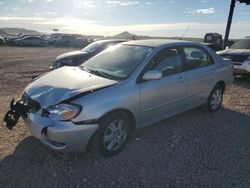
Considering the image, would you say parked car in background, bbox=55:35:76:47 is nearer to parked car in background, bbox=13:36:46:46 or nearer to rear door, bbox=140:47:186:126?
parked car in background, bbox=13:36:46:46

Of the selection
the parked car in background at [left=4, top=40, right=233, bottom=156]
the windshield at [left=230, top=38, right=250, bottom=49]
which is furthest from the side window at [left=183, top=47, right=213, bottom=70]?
the windshield at [left=230, top=38, right=250, bottom=49]

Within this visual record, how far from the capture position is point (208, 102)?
5.94 meters

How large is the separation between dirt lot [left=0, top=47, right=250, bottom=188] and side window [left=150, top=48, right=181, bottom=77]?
1.12m

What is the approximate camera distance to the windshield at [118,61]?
4324mm

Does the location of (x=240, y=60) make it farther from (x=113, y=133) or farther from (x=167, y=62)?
(x=113, y=133)

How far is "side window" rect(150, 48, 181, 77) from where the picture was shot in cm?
455

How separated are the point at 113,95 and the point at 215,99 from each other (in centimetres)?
316

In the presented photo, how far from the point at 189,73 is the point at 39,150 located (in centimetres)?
296

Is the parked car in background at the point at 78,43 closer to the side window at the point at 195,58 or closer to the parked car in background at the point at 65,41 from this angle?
the parked car in background at the point at 65,41

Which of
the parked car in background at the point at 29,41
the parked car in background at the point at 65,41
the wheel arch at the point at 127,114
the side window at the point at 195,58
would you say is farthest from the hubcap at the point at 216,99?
the parked car in background at the point at 65,41

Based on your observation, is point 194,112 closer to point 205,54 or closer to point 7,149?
point 205,54

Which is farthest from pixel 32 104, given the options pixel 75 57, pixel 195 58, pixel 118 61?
pixel 75 57

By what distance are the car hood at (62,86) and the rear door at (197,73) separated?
1.78 metres

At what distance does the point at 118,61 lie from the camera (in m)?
4.66
